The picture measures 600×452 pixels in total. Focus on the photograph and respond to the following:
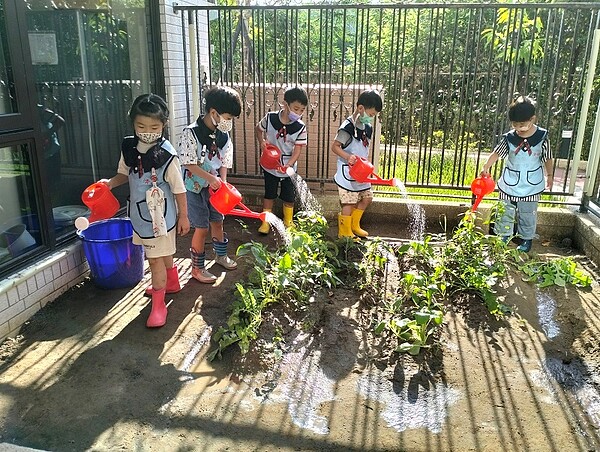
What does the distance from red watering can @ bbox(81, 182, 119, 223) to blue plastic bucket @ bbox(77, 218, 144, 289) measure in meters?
0.30

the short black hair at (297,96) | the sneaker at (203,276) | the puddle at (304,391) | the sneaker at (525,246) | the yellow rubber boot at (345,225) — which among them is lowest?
the puddle at (304,391)

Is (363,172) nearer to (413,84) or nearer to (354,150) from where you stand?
(354,150)

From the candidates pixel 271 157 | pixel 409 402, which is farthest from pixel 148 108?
pixel 409 402

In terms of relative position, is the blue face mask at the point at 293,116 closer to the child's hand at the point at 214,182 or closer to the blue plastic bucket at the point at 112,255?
the child's hand at the point at 214,182

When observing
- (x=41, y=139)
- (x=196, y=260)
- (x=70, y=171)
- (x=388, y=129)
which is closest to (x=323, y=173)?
(x=388, y=129)

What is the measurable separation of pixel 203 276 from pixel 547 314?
2582 millimetres

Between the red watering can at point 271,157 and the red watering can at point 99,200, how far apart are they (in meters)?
1.70

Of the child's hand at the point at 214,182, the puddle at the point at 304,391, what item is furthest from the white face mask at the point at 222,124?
the puddle at the point at 304,391

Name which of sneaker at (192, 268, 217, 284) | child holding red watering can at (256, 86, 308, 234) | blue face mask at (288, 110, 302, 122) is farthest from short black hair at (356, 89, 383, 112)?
sneaker at (192, 268, 217, 284)

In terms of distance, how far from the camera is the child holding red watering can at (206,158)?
3.55 metres

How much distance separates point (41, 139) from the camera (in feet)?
11.2

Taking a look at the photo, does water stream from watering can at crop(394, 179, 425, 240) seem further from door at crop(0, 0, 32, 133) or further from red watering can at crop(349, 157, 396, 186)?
door at crop(0, 0, 32, 133)

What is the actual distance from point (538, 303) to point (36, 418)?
132 inches

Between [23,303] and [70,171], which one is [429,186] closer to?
[70,171]
